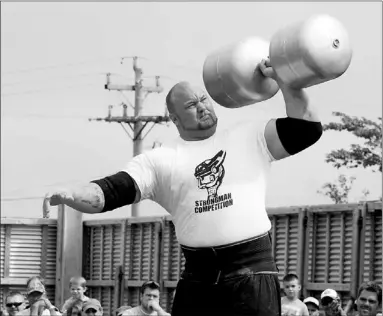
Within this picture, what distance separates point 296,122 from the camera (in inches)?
275

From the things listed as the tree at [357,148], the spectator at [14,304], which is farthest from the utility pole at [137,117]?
the spectator at [14,304]

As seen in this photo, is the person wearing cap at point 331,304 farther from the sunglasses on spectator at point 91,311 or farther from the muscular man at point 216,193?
the muscular man at point 216,193

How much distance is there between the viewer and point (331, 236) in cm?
1639

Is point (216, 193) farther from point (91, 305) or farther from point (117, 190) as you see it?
point (91, 305)

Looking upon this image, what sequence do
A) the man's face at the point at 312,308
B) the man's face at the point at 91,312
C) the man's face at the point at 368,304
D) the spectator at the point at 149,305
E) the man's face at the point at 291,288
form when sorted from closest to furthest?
1. the man's face at the point at 368,304
2. the man's face at the point at 291,288
3. the spectator at the point at 149,305
4. the man's face at the point at 312,308
5. the man's face at the point at 91,312

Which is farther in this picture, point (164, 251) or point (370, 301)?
point (164, 251)

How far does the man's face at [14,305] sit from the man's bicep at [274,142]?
8.13m

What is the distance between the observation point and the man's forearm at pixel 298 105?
6.93 meters

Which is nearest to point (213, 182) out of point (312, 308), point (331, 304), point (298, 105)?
point (298, 105)

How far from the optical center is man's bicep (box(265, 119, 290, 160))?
280 inches

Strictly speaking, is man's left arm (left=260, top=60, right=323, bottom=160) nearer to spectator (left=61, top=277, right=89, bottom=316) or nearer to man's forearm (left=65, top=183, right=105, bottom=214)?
man's forearm (left=65, top=183, right=105, bottom=214)

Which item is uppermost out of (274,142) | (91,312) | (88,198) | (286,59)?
(286,59)

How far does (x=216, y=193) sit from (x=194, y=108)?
47cm

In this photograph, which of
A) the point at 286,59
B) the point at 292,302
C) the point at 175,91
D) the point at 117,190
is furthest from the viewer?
the point at 292,302
